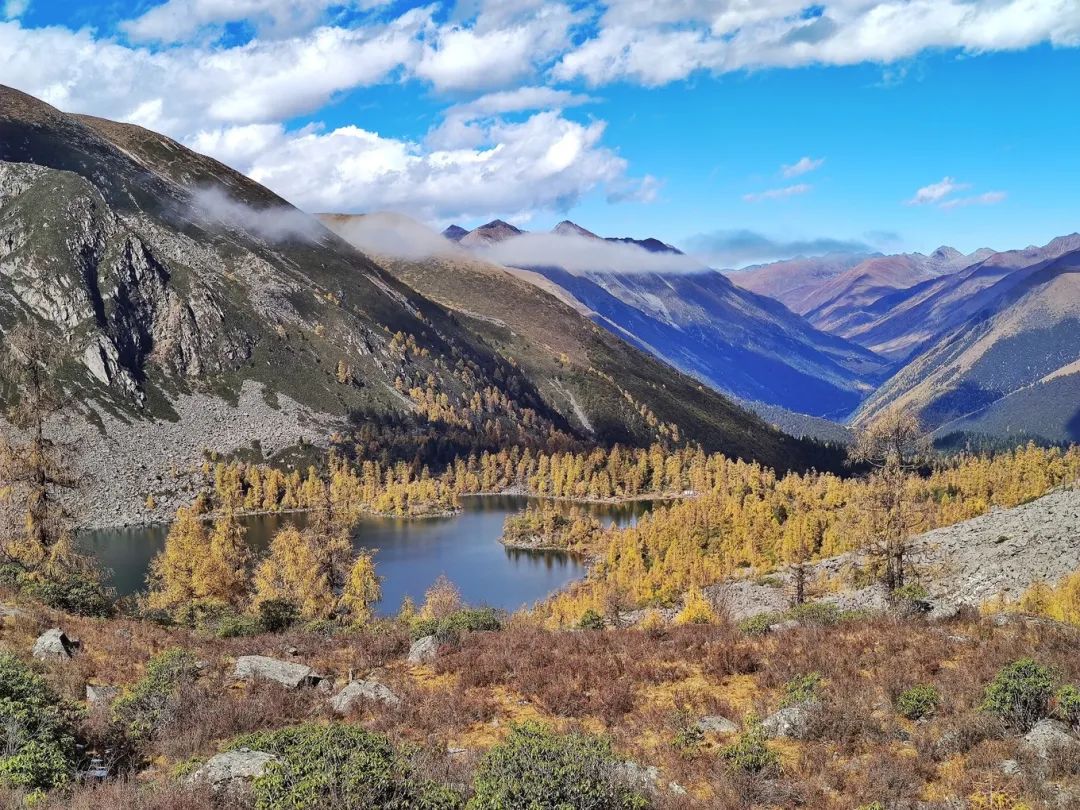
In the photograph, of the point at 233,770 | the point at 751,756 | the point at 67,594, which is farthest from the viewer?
the point at 67,594

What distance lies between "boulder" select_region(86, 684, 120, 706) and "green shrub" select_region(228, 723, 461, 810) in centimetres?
936

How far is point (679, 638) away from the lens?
26000mm

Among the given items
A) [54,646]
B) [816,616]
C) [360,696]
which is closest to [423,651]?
[360,696]

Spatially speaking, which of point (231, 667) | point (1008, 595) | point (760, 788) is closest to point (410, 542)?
point (1008, 595)

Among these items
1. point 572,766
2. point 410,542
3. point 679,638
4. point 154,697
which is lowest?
point 410,542

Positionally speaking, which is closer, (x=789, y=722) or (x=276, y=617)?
(x=789, y=722)

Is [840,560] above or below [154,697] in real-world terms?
below

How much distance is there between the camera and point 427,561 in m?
156

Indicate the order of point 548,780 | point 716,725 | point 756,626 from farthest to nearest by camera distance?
point 756,626
point 716,725
point 548,780

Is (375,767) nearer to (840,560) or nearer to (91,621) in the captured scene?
(91,621)

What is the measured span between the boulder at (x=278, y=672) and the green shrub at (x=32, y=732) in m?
5.33

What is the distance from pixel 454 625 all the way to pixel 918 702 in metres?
17.3

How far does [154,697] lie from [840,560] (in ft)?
228

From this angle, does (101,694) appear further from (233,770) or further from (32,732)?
(233,770)
